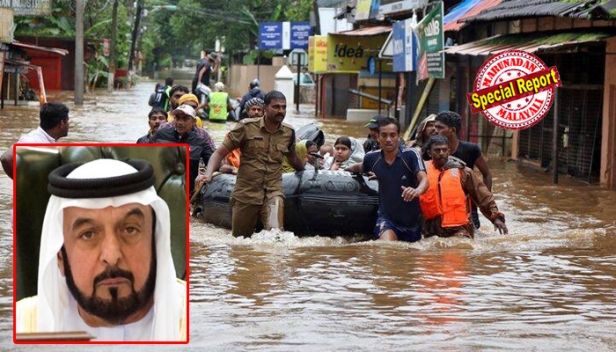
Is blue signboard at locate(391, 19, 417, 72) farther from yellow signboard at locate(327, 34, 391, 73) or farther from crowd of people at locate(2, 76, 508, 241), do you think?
crowd of people at locate(2, 76, 508, 241)

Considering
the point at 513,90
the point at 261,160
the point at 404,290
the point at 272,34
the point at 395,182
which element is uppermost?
the point at 272,34

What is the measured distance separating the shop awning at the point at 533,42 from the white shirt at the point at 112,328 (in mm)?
12659

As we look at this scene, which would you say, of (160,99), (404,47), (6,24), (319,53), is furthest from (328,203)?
(319,53)

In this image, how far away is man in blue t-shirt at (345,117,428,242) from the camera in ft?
33.9

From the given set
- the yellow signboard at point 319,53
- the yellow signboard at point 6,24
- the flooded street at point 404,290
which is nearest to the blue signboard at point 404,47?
the yellow signboard at point 319,53

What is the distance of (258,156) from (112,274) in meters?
7.16

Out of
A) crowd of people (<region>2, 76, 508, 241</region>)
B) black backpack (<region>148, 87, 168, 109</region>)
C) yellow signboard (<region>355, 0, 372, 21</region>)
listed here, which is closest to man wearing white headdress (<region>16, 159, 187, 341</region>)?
crowd of people (<region>2, 76, 508, 241</region>)

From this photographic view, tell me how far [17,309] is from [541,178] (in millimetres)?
16247

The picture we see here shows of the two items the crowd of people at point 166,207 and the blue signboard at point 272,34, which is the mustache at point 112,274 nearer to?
the crowd of people at point 166,207

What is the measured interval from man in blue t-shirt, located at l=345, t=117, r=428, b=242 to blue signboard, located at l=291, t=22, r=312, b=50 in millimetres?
44920

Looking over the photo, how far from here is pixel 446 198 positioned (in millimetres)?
10648

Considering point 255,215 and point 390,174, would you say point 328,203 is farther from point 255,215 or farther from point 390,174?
point 390,174

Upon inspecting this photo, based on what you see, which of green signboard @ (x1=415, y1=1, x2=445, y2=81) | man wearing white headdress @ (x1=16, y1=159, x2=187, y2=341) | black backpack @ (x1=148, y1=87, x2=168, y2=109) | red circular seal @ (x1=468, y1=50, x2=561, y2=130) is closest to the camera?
man wearing white headdress @ (x1=16, y1=159, x2=187, y2=341)

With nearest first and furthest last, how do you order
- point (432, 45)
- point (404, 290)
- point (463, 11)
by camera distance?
1. point (404, 290)
2. point (432, 45)
3. point (463, 11)
